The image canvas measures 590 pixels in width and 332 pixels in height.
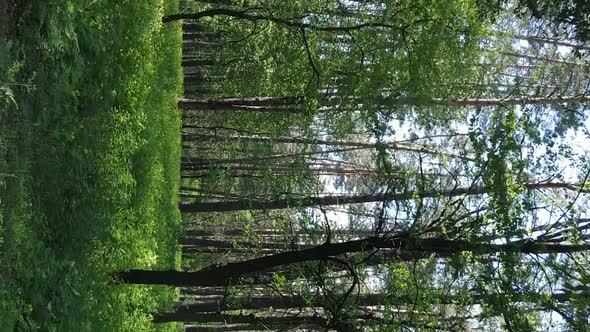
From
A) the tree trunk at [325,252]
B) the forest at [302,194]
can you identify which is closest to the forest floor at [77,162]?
the forest at [302,194]

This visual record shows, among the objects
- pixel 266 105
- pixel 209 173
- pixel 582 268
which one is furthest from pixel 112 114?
pixel 209 173

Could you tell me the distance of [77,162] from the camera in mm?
9352

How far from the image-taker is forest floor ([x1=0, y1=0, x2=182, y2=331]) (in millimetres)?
7324

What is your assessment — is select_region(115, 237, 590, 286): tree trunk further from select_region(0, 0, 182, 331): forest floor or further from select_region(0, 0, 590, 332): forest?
select_region(0, 0, 182, 331): forest floor

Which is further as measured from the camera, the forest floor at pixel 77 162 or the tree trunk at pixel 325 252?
the tree trunk at pixel 325 252

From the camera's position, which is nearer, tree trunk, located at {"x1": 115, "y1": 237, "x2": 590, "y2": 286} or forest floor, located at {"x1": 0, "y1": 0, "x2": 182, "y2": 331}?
forest floor, located at {"x1": 0, "y1": 0, "x2": 182, "y2": 331}

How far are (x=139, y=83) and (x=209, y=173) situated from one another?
1336 cm

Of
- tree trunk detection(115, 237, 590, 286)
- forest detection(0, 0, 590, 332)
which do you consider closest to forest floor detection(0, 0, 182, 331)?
forest detection(0, 0, 590, 332)

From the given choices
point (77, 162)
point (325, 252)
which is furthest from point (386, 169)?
point (77, 162)

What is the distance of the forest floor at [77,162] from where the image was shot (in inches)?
288

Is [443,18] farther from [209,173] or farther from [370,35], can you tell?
[209,173]

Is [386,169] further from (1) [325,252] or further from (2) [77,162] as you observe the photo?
(2) [77,162]

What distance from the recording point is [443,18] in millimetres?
15547

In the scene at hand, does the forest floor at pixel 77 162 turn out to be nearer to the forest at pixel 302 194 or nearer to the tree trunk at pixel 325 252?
the forest at pixel 302 194
